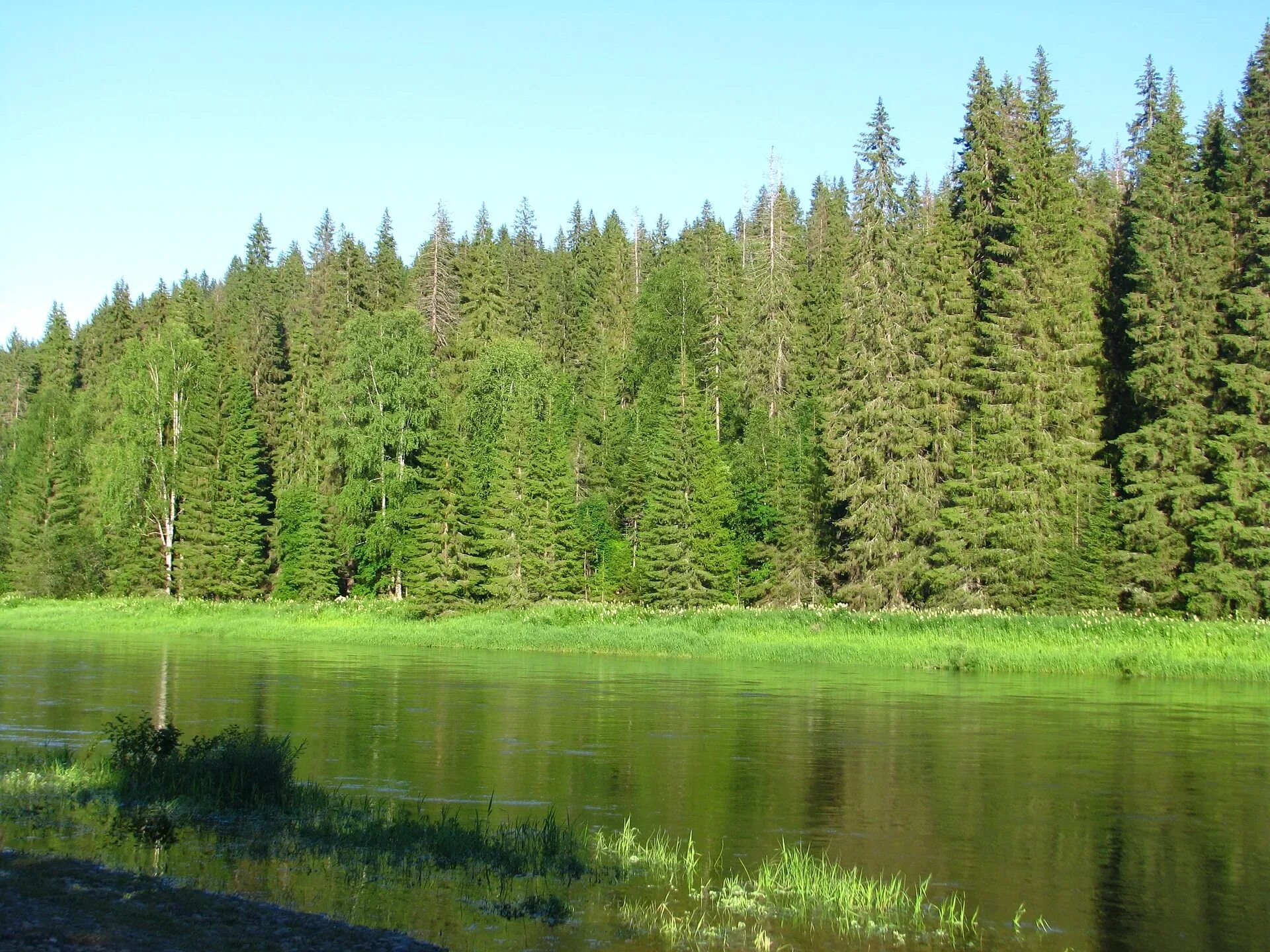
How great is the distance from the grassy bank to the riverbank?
3416 cm

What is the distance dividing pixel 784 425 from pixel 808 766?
56.2 m

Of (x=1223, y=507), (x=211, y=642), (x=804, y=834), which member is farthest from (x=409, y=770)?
(x=1223, y=507)

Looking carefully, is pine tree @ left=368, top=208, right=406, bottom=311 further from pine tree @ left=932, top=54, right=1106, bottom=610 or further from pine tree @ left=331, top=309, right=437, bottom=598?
pine tree @ left=932, top=54, right=1106, bottom=610

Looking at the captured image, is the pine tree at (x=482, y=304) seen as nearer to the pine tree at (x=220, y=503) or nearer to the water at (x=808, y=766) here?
the pine tree at (x=220, y=503)

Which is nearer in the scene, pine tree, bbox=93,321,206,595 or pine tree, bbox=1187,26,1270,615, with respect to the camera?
pine tree, bbox=1187,26,1270,615

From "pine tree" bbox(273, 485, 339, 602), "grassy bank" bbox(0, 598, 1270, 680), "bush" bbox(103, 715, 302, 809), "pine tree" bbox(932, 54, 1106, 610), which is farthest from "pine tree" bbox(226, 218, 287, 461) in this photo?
"bush" bbox(103, 715, 302, 809)

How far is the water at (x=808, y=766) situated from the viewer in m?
13.1

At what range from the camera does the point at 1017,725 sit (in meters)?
27.3

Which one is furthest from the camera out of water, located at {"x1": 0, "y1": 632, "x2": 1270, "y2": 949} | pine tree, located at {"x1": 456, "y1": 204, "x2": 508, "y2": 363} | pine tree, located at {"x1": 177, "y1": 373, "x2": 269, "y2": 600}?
pine tree, located at {"x1": 456, "y1": 204, "x2": 508, "y2": 363}

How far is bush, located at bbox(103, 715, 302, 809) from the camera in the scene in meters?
16.5

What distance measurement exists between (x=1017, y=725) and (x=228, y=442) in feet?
201

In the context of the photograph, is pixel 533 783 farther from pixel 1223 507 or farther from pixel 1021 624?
pixel 1223 507

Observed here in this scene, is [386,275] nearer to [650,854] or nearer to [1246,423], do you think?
[1246,423]

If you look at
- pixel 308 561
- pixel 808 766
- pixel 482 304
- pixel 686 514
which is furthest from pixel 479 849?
pixel 482 304
